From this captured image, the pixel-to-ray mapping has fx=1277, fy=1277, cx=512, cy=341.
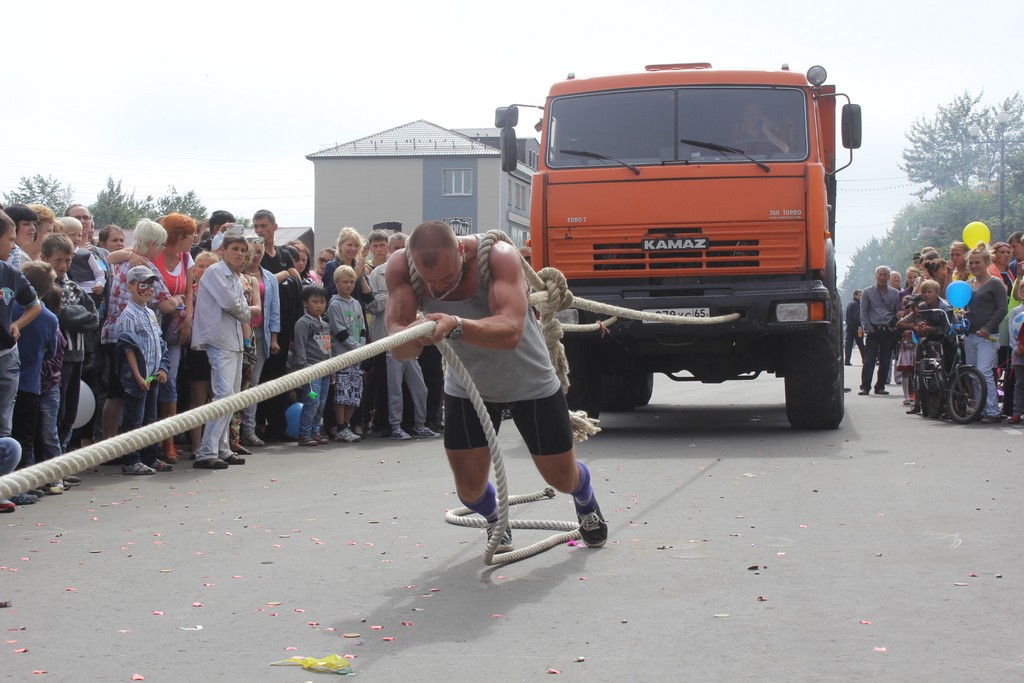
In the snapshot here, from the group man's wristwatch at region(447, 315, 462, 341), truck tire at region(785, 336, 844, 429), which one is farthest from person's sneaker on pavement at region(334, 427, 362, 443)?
man's wristwatch at region(447, 315, 462, 341)

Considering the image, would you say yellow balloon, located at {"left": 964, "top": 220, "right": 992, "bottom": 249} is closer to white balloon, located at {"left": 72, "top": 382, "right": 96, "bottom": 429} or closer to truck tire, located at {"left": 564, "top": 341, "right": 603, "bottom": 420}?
truck tire, located at {"left": 564, "top": 341, "right": 603, "bottom": 420}

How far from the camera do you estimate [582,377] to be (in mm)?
12469

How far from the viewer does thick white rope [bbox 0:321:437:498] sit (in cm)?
305

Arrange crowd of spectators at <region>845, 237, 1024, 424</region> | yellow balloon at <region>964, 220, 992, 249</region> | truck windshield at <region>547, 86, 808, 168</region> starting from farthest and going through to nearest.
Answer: yellow balloon at <region>964, 220, 992, 249</region>, crowd of spectators at <region>845, 237, 1024, 424</region>, truck windshield at <region>547, 86, 808, 168</region>

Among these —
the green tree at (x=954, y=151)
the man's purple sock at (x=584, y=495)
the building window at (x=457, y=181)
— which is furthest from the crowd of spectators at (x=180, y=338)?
the green tree at (x=954, y=151)

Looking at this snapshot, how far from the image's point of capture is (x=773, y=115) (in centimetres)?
1200

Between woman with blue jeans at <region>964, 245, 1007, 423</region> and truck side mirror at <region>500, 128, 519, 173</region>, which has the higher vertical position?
truck side mirror at <region>500, 128, 519, 173</region>

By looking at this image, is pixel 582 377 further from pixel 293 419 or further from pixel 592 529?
pixel 592 529

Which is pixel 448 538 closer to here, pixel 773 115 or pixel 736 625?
pixel 736 625

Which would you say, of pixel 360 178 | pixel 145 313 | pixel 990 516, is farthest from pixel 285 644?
pixel 360 178

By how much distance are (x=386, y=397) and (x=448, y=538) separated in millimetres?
6317

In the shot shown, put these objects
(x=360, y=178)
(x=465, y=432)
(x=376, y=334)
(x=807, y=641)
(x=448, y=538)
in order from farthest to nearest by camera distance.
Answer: (x=360, y=178)
(x=376, y=334)
(x=448, y=538)
(x=465, y=432)
(x=807, y=641)

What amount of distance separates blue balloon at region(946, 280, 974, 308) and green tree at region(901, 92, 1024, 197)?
115 m

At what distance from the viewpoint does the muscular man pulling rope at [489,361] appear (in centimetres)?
550
